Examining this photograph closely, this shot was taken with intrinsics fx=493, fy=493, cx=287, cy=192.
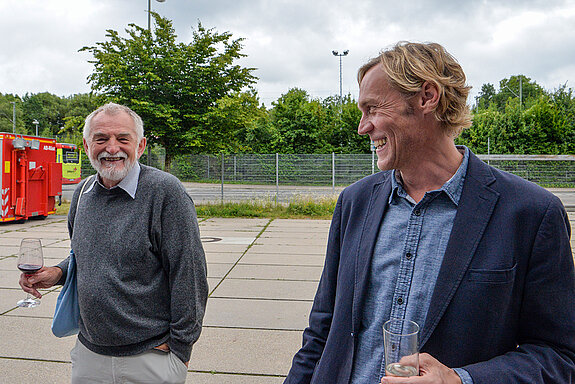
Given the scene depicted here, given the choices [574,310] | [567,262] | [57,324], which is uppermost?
[567,262]

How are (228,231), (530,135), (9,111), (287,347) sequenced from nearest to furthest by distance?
1. (287,347)
2. (228,231)
3. (530,135)
4. (9,111)

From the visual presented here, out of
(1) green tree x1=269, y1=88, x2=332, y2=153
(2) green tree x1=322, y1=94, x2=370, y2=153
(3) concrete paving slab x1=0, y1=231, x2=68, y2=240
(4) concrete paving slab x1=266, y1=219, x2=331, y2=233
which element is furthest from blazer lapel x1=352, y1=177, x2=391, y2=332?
(1) green tree x1=269, y1=88, x2=332, y2=153

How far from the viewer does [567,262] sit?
1.46m

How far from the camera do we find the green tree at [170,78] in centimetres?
1524

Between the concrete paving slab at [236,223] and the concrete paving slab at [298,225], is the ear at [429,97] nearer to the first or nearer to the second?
the concrete paving slab at [298,225]

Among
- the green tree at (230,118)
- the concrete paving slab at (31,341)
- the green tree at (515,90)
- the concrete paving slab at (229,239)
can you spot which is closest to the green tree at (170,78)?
the green tree at (230,118)

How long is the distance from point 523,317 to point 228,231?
11253 millimetres

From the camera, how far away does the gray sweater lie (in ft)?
Result: 7.98

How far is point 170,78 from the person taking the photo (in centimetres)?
1584

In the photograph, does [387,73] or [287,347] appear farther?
[287,347]

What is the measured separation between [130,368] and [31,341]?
2.92m

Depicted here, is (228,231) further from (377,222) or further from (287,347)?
(377,222)

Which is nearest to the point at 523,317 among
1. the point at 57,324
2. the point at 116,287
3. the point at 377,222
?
the point at 377,222

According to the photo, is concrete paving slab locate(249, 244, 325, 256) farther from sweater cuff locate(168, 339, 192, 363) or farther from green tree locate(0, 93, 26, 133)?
green tree locate(0, 93, 26, 133)
